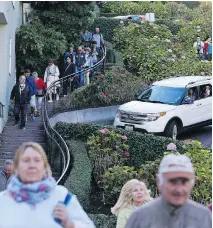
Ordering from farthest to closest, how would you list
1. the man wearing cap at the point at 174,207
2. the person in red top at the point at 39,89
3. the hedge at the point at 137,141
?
the person in red top at the point at 39,89
the hedge at the point at 137,141
the man wearing cap at the point at 174,207

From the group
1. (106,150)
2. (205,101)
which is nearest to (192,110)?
(205,101)

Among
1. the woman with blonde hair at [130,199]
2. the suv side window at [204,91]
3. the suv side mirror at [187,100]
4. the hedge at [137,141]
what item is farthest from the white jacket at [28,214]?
the suv side window at [204,91]

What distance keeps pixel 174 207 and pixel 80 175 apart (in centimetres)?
901

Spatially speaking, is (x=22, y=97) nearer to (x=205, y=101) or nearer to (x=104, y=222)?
(x=205, y=101)

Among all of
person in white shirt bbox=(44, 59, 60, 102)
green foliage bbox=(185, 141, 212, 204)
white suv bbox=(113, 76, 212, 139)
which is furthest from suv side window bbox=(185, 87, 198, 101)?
green foliage bbox=(185, 141, 212, 204)

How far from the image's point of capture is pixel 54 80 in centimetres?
2067

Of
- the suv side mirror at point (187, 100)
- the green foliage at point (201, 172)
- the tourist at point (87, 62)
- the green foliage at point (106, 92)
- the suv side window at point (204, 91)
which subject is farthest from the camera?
the tourist at point (87, 62)

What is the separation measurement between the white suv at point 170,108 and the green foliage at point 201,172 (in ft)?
13.7

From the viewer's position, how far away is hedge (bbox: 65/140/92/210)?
38.1 ft

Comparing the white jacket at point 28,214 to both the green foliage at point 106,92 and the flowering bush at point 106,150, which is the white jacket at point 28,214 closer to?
the flowering bush at point 106,150

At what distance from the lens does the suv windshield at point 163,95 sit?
1836 centimetres

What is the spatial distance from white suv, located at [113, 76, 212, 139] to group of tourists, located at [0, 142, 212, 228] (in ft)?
43.9

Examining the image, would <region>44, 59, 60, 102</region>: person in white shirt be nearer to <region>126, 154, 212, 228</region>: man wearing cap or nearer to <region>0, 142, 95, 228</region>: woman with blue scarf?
<region>0, 142, 95, 228</region>: woman with blue scarf

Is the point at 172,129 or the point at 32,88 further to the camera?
Answer: the point at 172,129
